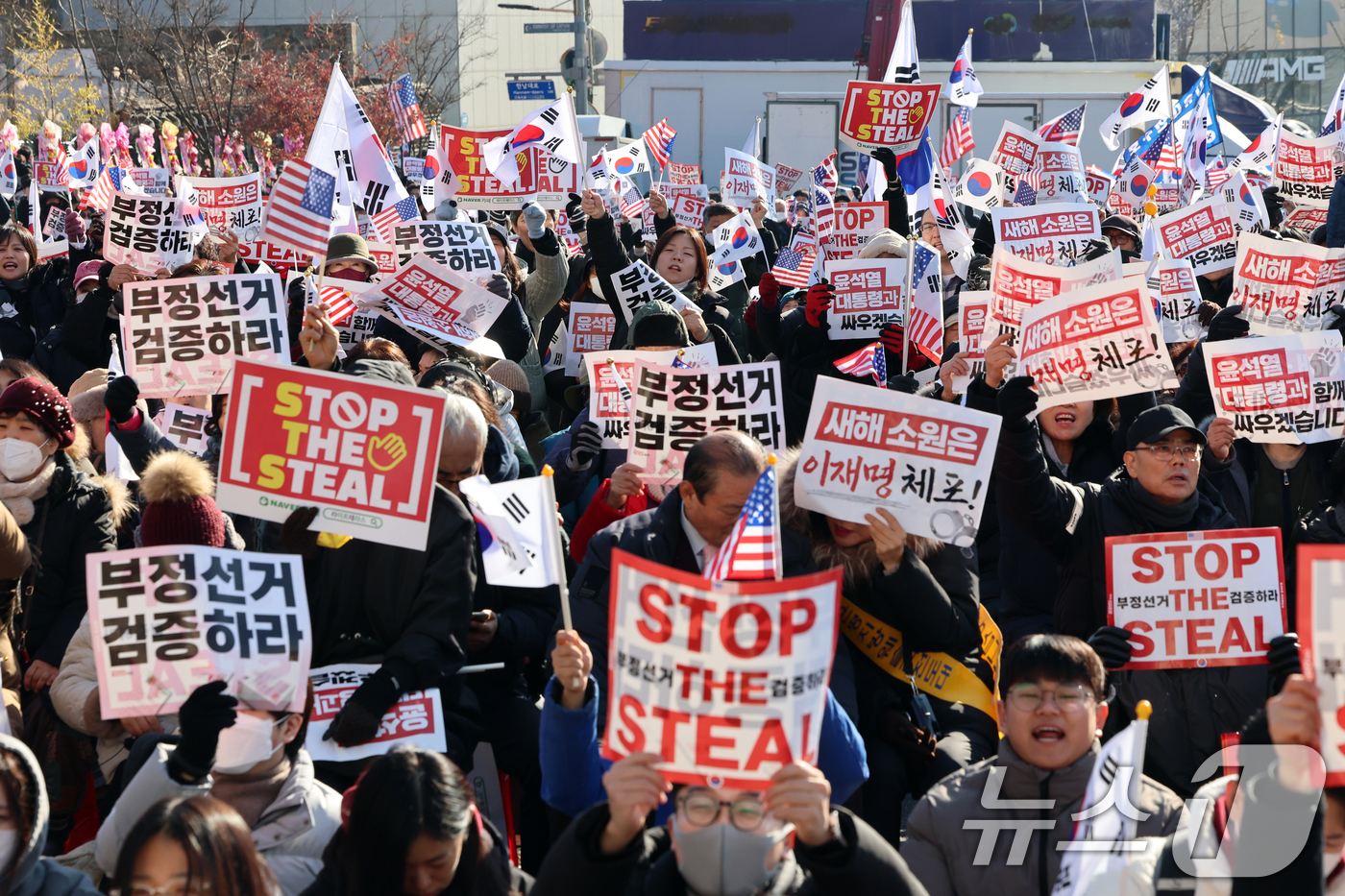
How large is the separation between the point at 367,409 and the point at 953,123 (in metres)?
11.1

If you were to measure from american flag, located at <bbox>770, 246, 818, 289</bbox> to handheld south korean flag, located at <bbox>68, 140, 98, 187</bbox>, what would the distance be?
950 centimetres

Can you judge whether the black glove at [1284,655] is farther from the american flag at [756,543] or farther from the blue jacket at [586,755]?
the american flag at [756,543]

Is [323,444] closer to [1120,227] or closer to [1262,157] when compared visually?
[1120,227]

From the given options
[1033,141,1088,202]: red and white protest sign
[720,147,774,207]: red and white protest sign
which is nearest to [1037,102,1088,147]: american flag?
[1033,141,1088,202]: red and white protest sign

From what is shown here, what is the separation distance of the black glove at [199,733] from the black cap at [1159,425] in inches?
116

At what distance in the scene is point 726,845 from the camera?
2.78 meters

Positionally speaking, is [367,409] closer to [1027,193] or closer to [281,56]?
[1027,193]

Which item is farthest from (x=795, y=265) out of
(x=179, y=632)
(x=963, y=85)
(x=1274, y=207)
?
(x=179, y=632)

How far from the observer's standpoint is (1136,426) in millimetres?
4656

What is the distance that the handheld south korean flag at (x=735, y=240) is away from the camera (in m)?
10.7

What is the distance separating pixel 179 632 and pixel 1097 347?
337 cm

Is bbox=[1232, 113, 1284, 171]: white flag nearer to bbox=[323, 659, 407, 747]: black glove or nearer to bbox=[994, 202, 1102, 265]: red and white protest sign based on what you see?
bbox=[994, 202, 1102, 265]: red and white protest sign

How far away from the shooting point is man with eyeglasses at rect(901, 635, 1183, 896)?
3299mm

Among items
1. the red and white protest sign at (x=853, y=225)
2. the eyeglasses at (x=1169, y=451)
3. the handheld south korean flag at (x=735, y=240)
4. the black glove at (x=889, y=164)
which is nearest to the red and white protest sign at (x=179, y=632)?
the eyeglasses at (x=1169, y=451)
